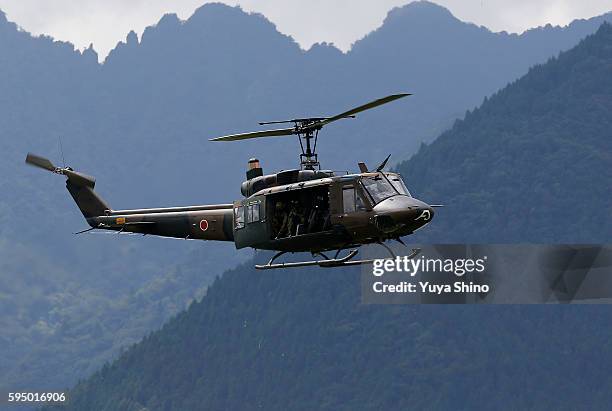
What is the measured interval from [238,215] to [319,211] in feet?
17.0

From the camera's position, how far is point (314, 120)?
58.4 metres

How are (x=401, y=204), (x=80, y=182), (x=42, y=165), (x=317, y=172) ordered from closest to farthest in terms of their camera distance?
1. (x=401, y=204)
2. (x=317, y=172)
3. (x=42, y=165)
4. (x=80, y=182)

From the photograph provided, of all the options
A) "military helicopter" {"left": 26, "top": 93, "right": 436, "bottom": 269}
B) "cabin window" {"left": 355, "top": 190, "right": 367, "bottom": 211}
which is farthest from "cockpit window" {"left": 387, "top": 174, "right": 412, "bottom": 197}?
"cabin window" {"left": 355, "top": 190, "right": 367, "bottom": 211}

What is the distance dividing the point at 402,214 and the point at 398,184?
251cm

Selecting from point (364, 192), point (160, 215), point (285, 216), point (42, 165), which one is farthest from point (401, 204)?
point (42, 165)

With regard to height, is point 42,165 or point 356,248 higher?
point 42,165

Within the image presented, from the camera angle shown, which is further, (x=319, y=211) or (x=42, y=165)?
(x=42, y=165)

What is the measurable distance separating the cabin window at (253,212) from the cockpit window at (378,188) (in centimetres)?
544

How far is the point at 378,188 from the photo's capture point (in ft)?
185

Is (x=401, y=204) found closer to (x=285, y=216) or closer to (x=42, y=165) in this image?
(x=285, y=216)

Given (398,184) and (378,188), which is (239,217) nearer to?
(378,188)

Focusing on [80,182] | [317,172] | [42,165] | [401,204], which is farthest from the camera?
[80,182]

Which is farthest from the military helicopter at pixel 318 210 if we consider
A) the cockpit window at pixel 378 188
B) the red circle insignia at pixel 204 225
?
the red circle insignia at pixel 204 225

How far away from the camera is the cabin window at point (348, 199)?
184 ft
